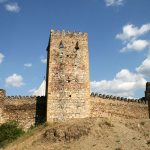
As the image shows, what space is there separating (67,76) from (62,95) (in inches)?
70.5

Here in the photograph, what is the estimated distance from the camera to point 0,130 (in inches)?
1425

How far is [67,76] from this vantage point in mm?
36875

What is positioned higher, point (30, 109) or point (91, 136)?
point (30, 109)

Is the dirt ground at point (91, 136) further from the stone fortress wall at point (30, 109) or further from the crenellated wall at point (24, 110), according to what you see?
the crenellated wall at point (24, 110)

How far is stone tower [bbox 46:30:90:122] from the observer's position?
36.0 m

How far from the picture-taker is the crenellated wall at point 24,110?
1494 inches

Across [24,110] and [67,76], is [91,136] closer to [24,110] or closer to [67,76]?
[67,76]

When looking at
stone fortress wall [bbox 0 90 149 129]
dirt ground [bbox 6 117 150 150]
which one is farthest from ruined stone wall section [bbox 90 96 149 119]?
dirt ground [bbox 6 117 150 150]

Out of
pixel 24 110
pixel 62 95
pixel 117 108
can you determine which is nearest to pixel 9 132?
pixel 24 110

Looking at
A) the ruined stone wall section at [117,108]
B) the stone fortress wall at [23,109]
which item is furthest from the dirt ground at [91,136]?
the ruined stone wall section at [117,108]

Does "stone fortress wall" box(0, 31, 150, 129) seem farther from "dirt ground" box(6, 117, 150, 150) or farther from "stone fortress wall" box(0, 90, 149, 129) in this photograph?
"dirt ground" box(6, 117, 150, 150)

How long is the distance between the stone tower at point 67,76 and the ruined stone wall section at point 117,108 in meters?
2.42

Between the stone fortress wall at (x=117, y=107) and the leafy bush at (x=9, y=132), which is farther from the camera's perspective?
the stone fortress wall at (x=117, y=107)

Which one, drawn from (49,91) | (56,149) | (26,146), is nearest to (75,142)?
(56,149)
